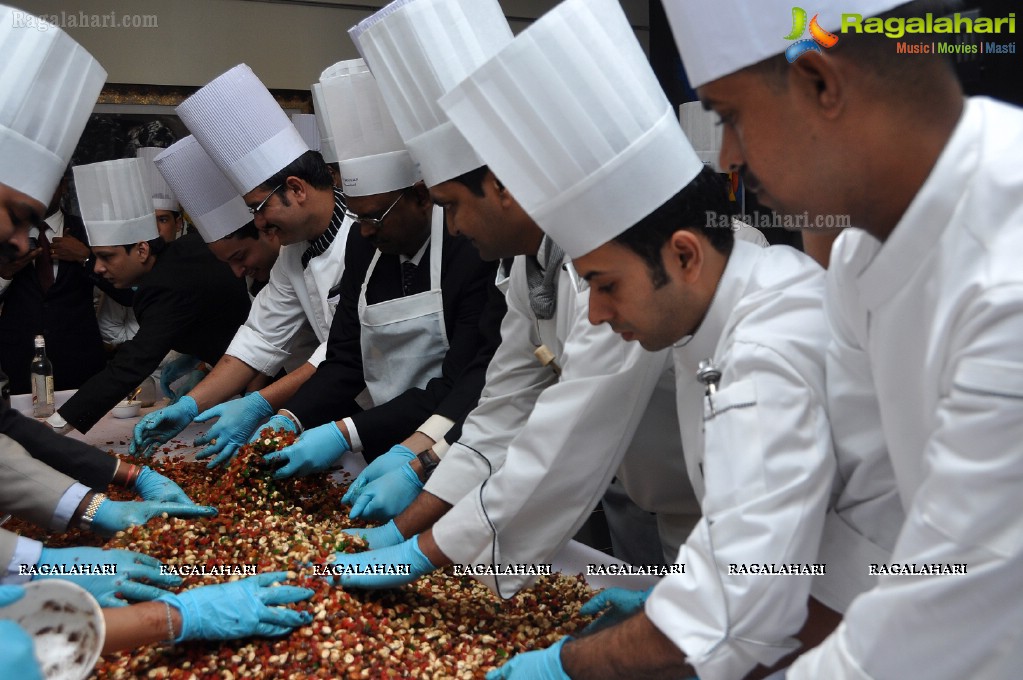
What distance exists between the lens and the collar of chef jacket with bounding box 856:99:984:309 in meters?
0.81

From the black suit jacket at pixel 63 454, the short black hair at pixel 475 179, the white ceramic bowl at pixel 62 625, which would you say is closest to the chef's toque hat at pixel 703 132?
the short black hair at pixel 475 179

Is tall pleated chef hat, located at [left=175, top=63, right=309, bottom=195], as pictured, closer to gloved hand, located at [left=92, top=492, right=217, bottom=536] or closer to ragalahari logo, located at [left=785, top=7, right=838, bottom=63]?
gloved hand, located at [left=92, top=492, right=217, bottom=536]

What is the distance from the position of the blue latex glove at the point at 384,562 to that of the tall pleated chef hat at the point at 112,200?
7.97 feet

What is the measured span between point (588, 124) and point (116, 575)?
1.17 metres

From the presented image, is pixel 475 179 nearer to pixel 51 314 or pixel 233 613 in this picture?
pixel 233 613

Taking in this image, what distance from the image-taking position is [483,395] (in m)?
2.08

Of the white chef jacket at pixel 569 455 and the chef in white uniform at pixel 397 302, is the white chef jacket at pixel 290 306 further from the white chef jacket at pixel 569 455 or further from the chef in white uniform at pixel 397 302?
the white chef jacket at pixel 569 455

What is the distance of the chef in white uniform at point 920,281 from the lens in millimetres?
755

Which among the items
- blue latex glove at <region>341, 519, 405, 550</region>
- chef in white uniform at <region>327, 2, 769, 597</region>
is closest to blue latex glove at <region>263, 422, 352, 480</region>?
chef in white uniform at <region>327, 2, 769, 597</region>

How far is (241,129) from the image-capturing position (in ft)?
9.34

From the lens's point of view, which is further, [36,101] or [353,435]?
[353,435]

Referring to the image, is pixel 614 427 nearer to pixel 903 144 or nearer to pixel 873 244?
pixel 873 244

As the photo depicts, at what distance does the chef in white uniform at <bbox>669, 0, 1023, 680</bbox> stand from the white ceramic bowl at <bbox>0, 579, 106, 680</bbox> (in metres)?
0.92

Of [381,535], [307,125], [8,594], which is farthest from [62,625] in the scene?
[307,125]
